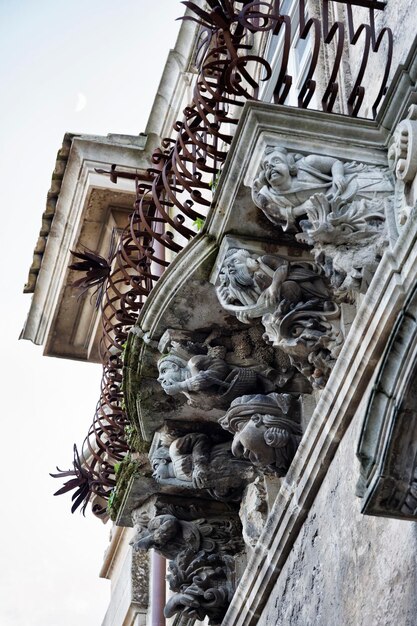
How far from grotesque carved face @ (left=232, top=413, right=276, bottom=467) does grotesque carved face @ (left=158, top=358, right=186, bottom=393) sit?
0.57 m

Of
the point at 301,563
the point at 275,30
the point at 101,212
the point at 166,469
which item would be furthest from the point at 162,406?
the point at 101,212

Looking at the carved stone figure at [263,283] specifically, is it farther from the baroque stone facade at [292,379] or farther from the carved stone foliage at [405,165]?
the carved stone foliage at [405,165]

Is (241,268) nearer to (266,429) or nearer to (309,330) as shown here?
(309,330)

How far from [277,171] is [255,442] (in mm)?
1612

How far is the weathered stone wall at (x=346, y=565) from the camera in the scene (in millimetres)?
5629

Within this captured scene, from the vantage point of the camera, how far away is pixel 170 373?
25.5 feet

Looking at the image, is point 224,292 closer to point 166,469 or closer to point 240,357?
Answer: point 240,357

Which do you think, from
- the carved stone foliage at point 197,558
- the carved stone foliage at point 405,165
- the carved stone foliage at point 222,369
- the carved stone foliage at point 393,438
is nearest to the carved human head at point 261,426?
the carved stone foliage at point 222,369

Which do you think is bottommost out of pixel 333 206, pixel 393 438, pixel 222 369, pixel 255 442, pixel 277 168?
pixel 255 442

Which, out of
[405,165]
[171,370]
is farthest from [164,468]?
[405,165]

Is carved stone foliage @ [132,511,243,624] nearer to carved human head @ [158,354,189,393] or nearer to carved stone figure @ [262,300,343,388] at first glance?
carved human head @ [158,354,189,393]

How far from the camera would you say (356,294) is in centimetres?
650

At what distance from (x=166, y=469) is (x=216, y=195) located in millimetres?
2176

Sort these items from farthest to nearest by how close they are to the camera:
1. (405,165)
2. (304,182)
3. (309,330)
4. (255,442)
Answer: (255,442) → (309,330) → (304,182) → (405,165)
